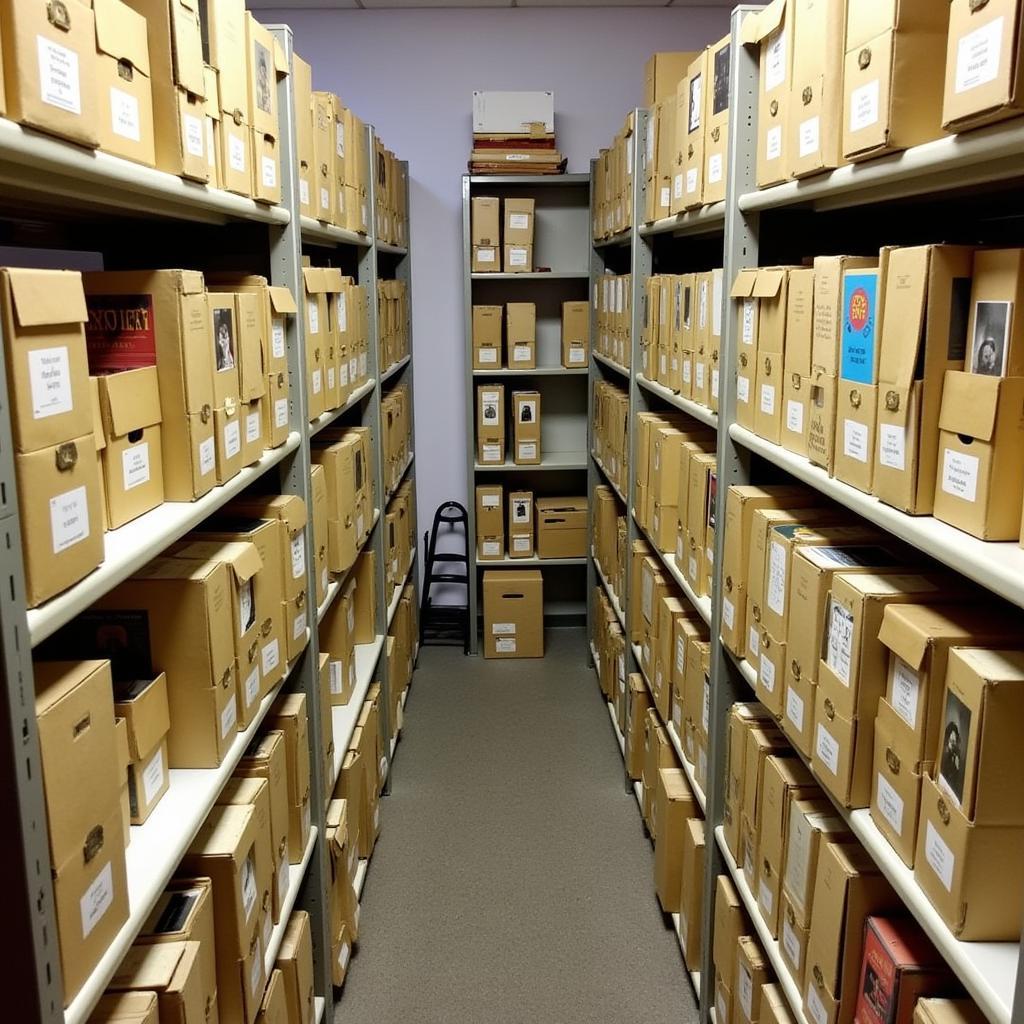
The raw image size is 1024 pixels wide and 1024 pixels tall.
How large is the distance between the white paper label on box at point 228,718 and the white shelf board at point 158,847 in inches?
1.3

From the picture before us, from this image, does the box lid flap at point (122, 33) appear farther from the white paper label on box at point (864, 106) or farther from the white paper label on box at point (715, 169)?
the white paper label on box at point (715, 169)

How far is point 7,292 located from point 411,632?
3536 millimetres

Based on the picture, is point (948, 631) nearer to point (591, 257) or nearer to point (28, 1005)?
point (28, 1005)

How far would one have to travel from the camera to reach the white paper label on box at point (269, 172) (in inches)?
70.8

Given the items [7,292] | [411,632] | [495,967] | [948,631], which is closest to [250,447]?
[7,292]

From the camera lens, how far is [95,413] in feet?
3.93

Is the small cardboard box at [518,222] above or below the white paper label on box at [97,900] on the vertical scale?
above

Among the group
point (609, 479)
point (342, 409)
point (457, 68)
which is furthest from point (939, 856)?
point (457, 68)

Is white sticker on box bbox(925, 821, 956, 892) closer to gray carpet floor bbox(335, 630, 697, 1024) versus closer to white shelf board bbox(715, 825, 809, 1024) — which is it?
white shelf board bbox(715, 825, 809, 1024)

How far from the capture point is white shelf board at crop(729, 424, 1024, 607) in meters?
0.91

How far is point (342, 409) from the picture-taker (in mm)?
2619

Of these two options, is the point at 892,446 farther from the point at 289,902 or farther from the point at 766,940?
the point at 289,902

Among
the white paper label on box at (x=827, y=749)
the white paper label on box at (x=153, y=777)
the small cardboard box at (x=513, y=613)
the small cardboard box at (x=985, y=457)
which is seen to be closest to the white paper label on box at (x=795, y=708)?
the white paper label on box at (x=827, y=749)

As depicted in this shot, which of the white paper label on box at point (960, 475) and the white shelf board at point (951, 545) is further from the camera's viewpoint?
the white paper label on box at point (960, 475)
